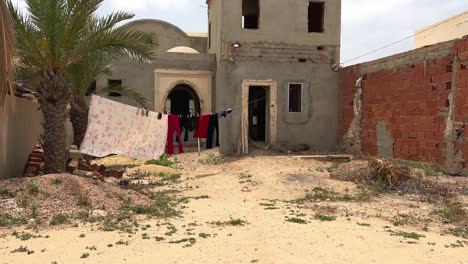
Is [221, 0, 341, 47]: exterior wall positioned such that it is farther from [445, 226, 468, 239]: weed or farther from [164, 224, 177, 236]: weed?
[445, 226, 468, 239]: weed

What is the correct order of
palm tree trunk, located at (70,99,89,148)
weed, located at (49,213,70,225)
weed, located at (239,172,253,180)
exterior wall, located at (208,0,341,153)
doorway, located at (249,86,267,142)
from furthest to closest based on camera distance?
1. doorway, located at (249,86,267,142)
2. exterior wall, located at (208,0,341,153)
3. palm tree trunk, located at (70,99,89,148)
4. weed, located at (239,172,253,180)
5. weed, located at (49,213,70,225)

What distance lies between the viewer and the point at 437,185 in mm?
8594

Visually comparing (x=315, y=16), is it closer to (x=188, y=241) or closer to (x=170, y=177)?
(x=170, y=177)

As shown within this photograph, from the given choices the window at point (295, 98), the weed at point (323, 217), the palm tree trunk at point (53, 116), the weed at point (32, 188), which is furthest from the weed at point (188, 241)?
the window at point (295, 98)

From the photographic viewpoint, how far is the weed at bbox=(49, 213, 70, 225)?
5621mm

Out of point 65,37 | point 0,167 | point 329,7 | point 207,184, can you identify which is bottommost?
point 207,184

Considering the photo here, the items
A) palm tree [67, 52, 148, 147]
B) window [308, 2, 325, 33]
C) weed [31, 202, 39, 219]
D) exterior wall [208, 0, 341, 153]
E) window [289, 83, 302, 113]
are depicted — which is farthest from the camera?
window [308, 2, 325, 33]

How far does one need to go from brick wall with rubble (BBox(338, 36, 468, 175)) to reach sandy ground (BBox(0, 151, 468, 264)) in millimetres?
3986

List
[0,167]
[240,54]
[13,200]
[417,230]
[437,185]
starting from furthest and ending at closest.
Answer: [240,54]
[437,185]
[0,167]
[13,200]
[417,230]

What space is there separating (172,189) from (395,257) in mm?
5701

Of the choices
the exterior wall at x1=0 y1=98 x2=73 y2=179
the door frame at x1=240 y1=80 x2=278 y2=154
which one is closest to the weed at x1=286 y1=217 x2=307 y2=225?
the exterior wall at x1=0 y1=98 x2=73 y2=179

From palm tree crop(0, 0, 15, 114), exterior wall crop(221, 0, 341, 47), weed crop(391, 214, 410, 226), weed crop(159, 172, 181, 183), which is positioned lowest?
weed crop(159, 172, 181, 183)

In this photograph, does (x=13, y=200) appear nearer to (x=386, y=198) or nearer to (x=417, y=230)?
(x=417, y=230)

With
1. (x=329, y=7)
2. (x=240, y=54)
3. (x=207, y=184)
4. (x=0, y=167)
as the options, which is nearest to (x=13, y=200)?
(x=0, y=167)
